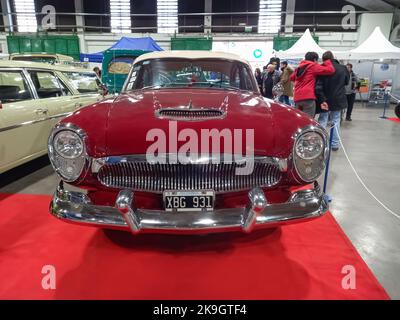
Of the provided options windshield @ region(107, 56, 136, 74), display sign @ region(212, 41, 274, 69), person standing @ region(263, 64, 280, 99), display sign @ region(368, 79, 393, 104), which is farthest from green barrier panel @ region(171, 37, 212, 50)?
person standing @ region(263, 64, 280, 99)

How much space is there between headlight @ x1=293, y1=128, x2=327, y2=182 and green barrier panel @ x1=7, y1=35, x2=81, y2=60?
18.2 meters

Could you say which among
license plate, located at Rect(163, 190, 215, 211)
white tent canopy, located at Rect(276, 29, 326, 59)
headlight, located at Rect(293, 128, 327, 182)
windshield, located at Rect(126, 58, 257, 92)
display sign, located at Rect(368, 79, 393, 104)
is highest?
white tent canopy, located at Rect(276, 29, 326, 59)

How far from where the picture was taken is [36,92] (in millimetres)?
4227

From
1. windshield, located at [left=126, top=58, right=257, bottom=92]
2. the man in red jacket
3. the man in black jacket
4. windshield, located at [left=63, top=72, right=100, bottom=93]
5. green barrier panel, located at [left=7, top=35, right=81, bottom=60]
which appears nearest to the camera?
windshield, located at [left=126, top=58, right=257, bottom=92]

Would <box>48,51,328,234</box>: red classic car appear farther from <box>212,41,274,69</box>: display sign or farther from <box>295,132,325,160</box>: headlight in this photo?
<box>212,41,274,69</box>: display sign

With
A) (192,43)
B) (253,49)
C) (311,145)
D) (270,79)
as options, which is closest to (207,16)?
(192,43)

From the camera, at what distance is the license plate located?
1.95m

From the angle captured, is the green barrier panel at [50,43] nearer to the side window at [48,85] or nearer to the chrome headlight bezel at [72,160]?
the side window at [48,85]

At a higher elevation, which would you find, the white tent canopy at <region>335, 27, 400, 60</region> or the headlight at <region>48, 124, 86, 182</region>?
the white tent canopy at <region>335, 27, 400, 60</region>

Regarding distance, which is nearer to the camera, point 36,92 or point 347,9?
point 36,92

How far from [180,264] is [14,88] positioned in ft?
10.7

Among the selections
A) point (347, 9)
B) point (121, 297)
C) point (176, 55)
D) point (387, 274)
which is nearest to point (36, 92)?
point (176, 55)
